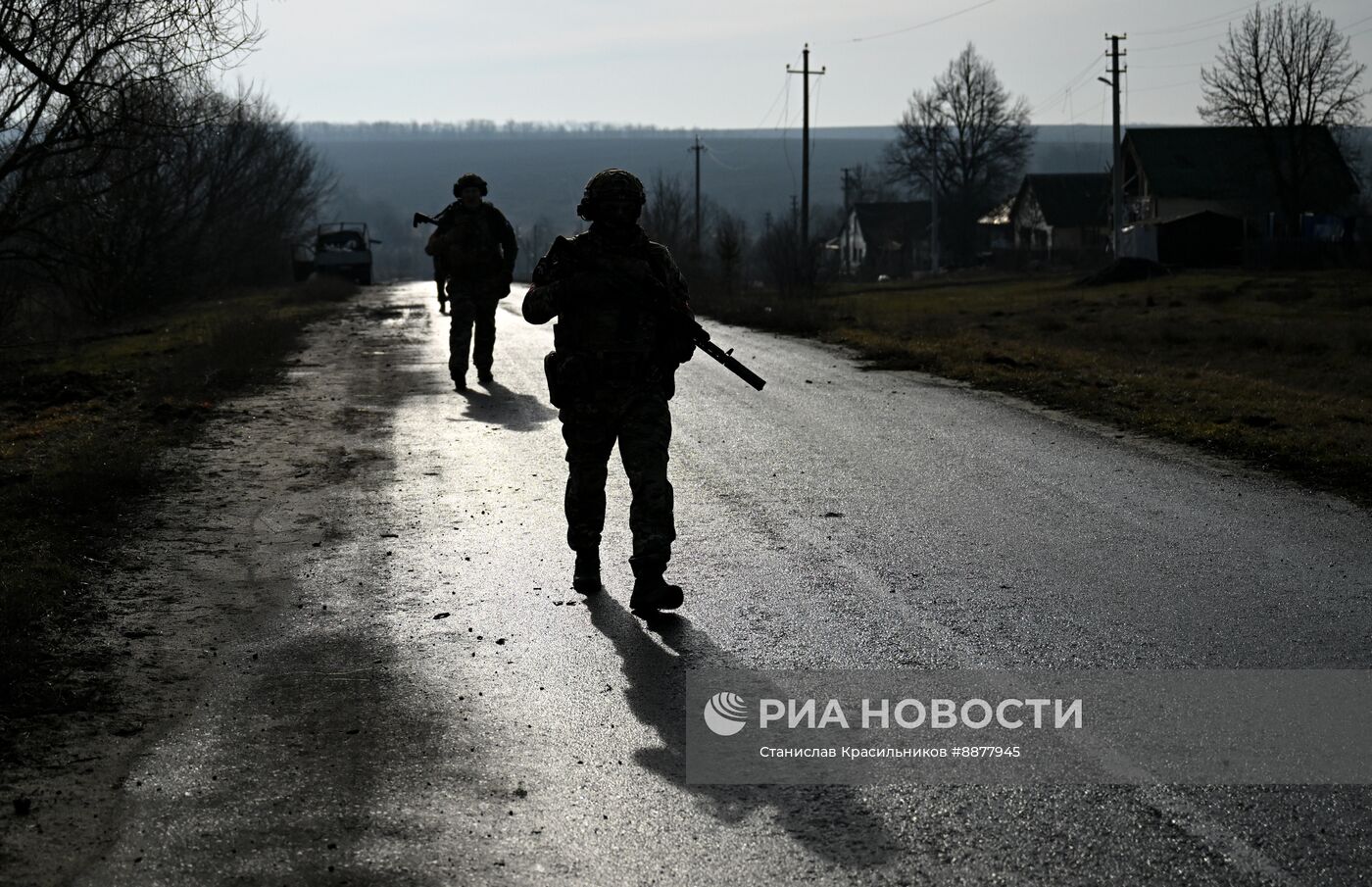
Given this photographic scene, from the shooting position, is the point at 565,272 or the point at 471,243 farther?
the point at 471,243

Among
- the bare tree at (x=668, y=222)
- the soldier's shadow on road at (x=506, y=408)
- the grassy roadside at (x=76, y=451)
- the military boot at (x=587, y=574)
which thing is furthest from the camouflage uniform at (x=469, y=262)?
the bare tree at (x=668, y=222)

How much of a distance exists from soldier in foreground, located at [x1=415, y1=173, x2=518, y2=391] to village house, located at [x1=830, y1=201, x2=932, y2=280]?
89.9m

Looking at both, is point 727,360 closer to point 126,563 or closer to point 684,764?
point 684,764

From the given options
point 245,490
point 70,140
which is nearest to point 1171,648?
point 245,490

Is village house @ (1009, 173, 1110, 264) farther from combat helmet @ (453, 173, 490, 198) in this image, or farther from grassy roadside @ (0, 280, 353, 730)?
combat helmet @ (453, 173, 490, 198)

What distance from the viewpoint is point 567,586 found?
7.11m

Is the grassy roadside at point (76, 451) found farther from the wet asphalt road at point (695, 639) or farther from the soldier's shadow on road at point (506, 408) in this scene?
the soldier's shadow on road at point (506, 408)

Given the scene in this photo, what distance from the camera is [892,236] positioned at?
11188cm

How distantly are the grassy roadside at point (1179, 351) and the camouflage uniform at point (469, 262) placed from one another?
5416mm

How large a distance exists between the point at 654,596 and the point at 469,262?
31.8 feet

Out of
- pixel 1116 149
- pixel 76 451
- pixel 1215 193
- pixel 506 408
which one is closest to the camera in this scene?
pixel 76 451

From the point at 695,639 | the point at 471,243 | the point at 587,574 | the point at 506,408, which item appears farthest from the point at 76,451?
the point at 695,639

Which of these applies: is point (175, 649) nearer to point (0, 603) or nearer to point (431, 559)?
point (0, 603)

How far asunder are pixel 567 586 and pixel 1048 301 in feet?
122
